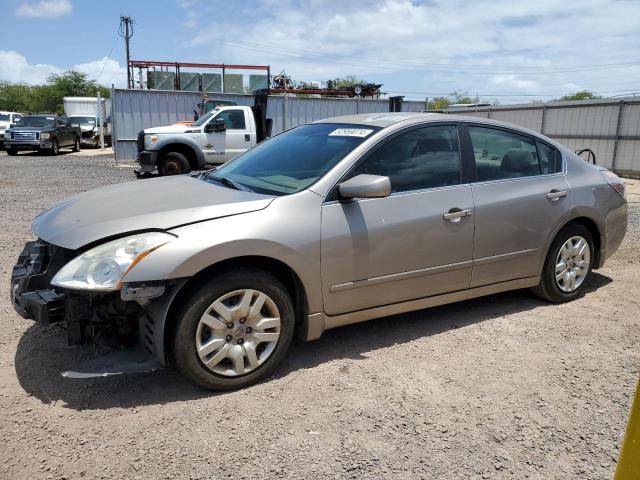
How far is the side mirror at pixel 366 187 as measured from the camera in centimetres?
337

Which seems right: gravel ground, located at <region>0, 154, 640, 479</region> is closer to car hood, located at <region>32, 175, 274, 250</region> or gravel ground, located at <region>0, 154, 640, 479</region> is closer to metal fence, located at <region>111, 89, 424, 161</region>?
car hood, located at <region>32, 175, 274, 250</region>

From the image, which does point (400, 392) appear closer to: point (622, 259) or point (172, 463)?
point (172, 463)

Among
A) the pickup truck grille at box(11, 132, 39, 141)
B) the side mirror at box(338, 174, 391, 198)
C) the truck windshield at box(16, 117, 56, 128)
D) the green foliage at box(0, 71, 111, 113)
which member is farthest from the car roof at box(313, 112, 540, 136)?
the green foliage at box(0, 71, 111, 113)

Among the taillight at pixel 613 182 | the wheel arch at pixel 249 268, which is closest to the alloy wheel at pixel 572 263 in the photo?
the taillight at pixel 613 182

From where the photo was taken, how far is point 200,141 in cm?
1323

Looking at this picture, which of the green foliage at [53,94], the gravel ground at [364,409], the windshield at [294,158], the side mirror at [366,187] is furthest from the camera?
the green foliage at [53,94]

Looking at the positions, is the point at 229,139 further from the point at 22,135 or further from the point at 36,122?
the point at 36,122

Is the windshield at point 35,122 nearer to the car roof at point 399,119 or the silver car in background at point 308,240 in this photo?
the silver car in background at point 308,240

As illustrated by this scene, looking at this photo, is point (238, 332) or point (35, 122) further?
point (35, 122)

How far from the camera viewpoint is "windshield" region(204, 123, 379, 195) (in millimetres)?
3678

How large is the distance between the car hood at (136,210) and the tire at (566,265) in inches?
104

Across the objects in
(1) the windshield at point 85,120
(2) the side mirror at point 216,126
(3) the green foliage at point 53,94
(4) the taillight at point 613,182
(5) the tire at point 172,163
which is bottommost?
(5) the tire at point 172,163

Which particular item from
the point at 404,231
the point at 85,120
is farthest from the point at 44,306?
the point at 85,120

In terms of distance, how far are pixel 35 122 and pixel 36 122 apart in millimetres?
43
